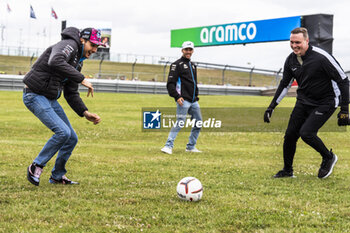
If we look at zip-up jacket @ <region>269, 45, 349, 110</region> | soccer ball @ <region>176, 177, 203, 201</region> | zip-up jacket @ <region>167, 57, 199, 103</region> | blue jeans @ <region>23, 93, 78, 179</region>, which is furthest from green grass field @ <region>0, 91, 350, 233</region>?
zip-up jacket @ <region>167, 57, 199, 103</region>

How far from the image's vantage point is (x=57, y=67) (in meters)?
5.46

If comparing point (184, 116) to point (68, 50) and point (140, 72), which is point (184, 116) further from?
point (140, 72)

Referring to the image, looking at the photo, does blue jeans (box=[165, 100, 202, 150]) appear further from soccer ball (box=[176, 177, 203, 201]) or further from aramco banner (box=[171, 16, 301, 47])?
aramco banner (box=[171, 16, 301, 47])

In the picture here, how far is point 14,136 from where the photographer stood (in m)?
14.0

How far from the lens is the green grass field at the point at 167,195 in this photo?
442cm

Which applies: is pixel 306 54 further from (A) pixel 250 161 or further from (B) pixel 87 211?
(B) pixel 87 211

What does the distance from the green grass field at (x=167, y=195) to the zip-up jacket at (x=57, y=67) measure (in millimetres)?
1369

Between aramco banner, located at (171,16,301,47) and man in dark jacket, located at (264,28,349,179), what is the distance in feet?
111

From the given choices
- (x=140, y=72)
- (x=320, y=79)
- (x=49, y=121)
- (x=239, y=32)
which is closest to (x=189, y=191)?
(x=49, y=121)

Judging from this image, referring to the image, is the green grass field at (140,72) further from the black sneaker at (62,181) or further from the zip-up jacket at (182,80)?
the black sneaker at (62,181)

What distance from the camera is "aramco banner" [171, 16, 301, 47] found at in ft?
134

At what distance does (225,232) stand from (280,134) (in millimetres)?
12418

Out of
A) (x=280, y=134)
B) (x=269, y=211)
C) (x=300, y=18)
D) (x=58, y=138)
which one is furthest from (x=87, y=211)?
(x=300, y=18)

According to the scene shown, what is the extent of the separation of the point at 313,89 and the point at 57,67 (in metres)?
3.82
